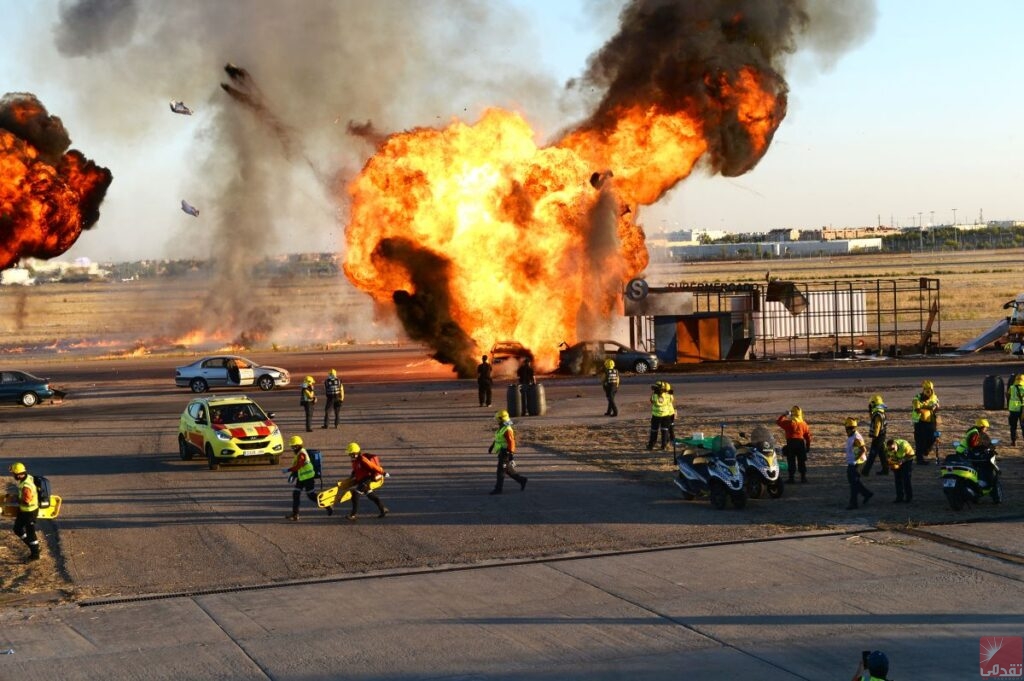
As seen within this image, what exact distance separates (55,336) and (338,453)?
66.6 meters

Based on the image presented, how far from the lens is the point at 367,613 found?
1475cm

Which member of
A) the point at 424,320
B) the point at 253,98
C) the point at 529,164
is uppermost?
the point at 253,98

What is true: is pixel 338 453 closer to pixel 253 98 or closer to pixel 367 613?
pixel 367 613

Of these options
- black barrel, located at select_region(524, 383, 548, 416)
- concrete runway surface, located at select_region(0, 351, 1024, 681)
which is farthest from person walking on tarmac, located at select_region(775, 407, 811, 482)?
black barrel, located at select_region(524, 383, 548, 416)

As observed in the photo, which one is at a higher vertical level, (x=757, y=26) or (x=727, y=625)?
(x=757, y=26)

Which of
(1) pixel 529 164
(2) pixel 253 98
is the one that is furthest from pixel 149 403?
(1) pixel 529 164

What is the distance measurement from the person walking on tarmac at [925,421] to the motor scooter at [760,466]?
418cm

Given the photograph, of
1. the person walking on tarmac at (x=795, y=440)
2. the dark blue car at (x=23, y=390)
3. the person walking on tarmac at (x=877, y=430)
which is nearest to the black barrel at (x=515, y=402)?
the person walking on tarmac at (x=795, y=440)

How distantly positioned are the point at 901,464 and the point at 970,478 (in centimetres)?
112

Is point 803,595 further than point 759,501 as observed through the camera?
No

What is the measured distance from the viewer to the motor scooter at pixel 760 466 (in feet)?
69.2

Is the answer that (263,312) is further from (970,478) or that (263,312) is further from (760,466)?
(970,478)

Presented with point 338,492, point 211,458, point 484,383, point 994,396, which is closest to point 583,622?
point 338,492

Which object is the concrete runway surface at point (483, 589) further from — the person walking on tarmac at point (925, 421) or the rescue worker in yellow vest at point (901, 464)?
the person walking on tarmac at point (925, 421)
